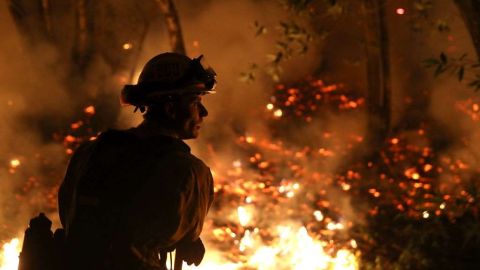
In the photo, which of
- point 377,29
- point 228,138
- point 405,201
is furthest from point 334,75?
point 405,201

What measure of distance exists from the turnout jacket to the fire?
4.74 metres

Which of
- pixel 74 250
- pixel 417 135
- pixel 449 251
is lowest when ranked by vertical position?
pixel 74 250

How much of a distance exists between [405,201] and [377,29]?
2256 millimetres

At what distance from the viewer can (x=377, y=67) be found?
9.49 metres

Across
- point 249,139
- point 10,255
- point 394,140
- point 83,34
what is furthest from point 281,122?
point 10,255

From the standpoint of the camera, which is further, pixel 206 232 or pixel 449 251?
pixel 206 232

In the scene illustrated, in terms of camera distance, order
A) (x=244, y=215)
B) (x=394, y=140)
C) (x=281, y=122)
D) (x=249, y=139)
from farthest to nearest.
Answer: (x=281, y=122) → (x=249, y=139) → (x=394, y=140) → (x=244, y=215)

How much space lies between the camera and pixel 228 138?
36.7 ft

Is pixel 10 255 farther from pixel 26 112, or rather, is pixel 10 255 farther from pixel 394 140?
pixel 394 140

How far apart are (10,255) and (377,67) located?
511 cm

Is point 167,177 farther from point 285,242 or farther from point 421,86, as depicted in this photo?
point 421,86

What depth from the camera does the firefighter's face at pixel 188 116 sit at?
3049 mm

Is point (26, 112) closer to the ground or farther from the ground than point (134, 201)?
farther from the ground

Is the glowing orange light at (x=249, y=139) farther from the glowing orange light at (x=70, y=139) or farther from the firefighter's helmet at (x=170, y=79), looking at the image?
the firefighter's helmet at (x=170, y=79)
